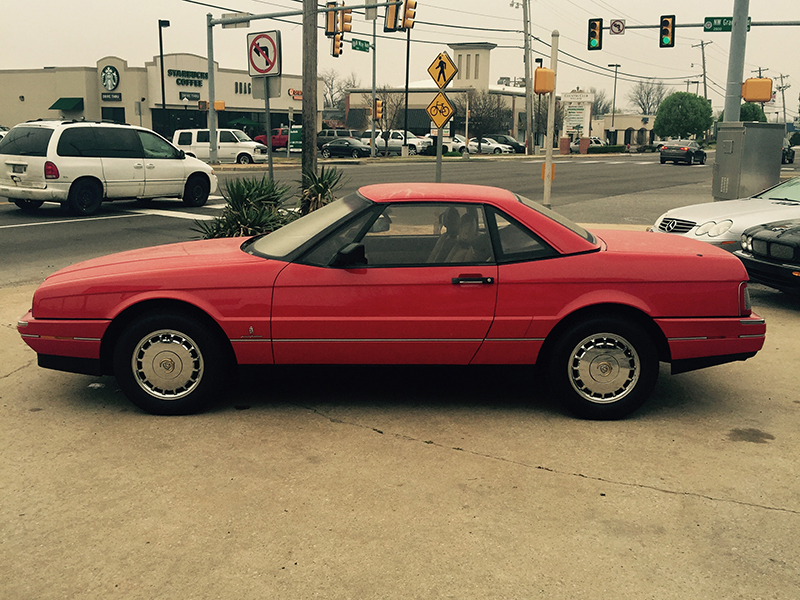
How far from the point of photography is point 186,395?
16.5 feet

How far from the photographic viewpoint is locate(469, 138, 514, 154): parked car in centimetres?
6374

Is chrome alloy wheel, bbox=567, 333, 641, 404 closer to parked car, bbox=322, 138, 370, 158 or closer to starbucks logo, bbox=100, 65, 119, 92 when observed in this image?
parked car, bbox=322, 138, 370, 158

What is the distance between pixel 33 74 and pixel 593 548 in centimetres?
6520

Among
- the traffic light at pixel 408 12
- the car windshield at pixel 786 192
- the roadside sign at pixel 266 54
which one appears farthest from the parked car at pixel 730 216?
the traffic light at pixel 408 12

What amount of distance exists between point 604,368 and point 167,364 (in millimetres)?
2648

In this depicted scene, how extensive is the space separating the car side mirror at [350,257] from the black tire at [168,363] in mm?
886

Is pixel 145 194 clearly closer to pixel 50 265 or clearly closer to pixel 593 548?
pixel 50 265

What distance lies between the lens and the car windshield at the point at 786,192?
10.9 m

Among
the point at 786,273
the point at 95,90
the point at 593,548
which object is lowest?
the point at 593,548

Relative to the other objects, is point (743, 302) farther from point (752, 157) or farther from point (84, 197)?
point (84, 197)

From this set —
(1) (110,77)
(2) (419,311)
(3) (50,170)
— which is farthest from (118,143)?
(1) (110,77)

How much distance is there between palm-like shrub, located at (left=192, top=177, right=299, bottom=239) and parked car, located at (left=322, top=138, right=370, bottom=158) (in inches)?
1451

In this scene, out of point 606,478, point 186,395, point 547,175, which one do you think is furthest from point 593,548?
point 547,175

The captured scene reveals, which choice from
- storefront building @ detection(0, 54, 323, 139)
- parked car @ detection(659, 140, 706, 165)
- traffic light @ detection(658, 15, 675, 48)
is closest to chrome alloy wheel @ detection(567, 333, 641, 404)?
traffic light @ detection(658, 15, 675, 48)
